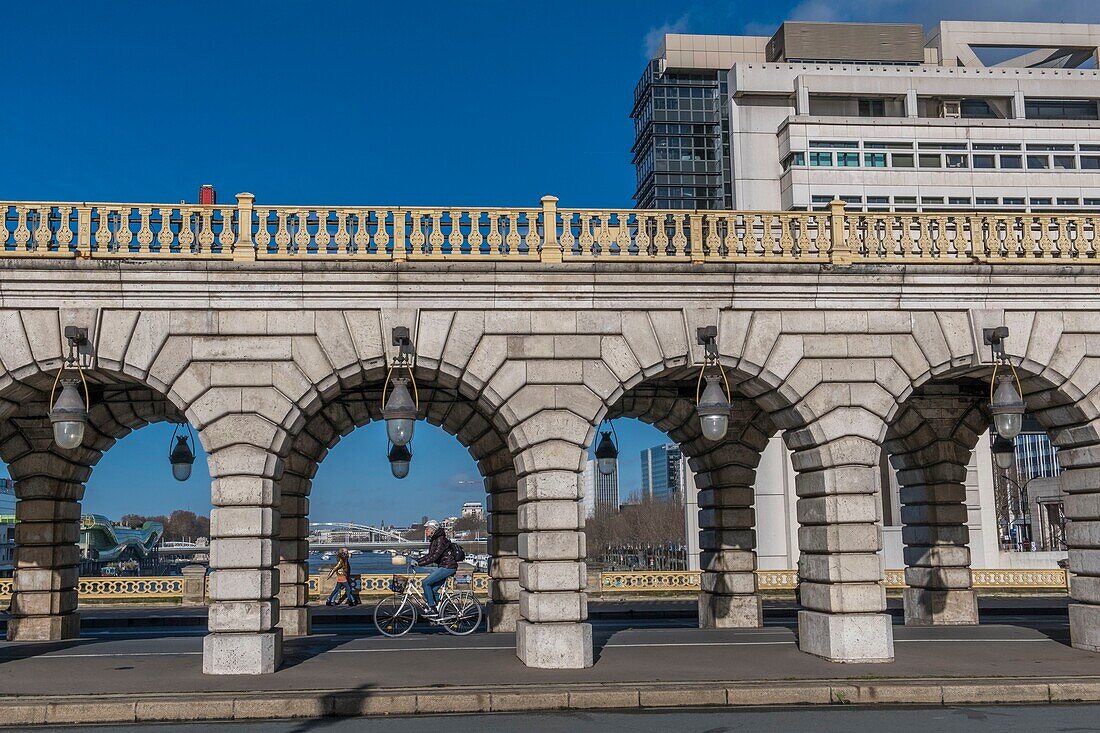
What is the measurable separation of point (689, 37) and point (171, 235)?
4973 cm

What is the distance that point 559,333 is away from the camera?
15.0 m

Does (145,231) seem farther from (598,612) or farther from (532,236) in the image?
(598,612)

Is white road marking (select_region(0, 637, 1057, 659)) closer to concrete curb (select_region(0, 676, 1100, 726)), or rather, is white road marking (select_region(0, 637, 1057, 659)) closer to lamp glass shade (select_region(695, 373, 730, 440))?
concrete curb (select_region(0, 676, 1100, 726))

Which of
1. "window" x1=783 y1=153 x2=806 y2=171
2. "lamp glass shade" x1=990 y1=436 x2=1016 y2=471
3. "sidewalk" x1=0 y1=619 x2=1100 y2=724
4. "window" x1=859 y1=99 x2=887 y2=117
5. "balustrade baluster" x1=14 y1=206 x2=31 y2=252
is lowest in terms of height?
"sidewalk" x1=0 y1=619 x2=1100 y2=724

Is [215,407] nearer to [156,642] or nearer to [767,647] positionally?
[156,642]

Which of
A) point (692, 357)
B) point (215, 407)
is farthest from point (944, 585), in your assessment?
point (215, 407)

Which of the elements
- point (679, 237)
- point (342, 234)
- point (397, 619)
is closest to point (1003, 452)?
point (679, 237)

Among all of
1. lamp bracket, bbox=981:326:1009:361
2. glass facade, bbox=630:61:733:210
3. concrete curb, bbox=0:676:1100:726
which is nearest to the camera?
concrete curb, bbox=0:676:1100:726

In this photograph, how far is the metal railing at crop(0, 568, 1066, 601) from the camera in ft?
102

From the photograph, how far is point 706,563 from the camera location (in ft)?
67.9

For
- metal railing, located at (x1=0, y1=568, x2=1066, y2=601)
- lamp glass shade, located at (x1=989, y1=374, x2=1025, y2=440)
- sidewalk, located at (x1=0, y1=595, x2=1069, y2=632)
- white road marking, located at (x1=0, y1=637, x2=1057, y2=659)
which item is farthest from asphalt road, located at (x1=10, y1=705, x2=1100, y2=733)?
metal railing, located at (x1=0, y1=568, x2=1066, y2=601)

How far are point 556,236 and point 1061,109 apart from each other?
41.8 metres

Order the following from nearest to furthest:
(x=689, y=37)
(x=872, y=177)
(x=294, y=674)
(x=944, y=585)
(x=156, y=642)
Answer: (x=294, y=674), (x=156, y=642), (x=944, y=585), (x=872, y=177), (x=689, y=37)

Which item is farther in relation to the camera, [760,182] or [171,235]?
[760,182]
